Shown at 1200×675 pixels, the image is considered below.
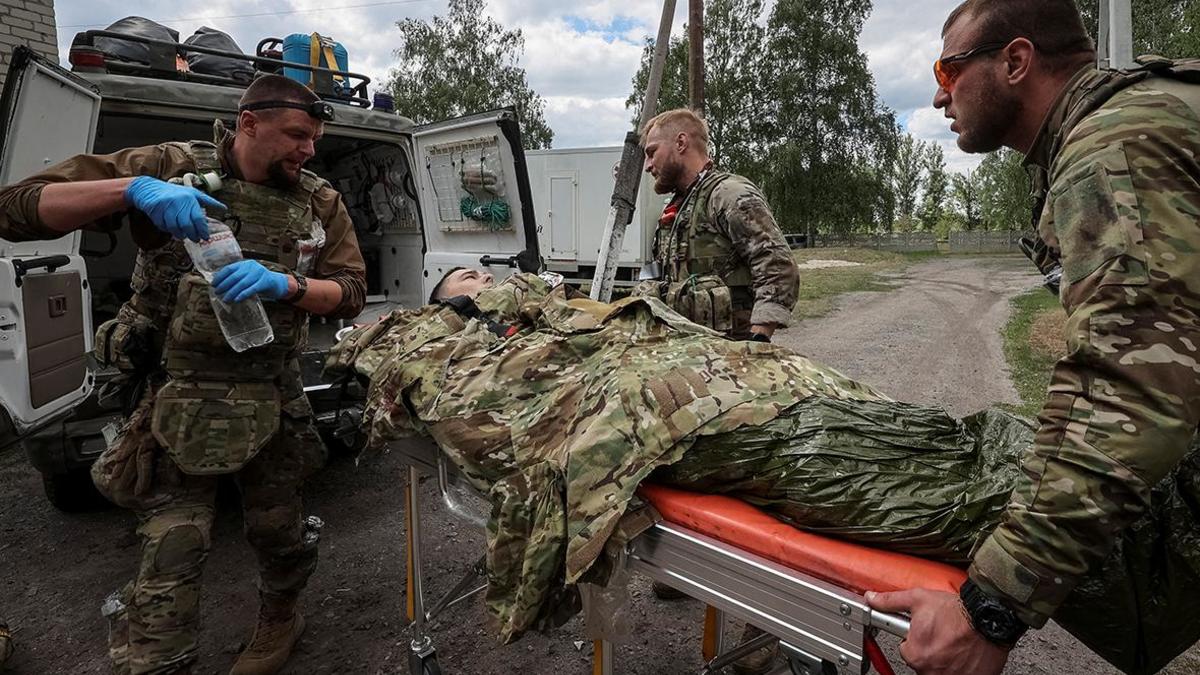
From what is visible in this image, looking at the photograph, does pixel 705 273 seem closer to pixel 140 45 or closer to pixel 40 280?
pixel 40 280

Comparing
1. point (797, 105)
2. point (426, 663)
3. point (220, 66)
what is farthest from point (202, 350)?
point (797, 105)

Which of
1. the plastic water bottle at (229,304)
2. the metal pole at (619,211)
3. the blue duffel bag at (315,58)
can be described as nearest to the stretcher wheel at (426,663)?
the plastic water bottle at (229,304)

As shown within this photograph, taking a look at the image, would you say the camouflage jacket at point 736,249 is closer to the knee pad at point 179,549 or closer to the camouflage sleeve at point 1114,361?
the camouflage sleeve at point 1114,361

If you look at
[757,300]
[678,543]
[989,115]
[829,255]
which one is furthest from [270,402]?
[829,255]

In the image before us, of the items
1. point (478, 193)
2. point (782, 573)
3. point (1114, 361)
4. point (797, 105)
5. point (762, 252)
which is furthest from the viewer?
point (797, 105)

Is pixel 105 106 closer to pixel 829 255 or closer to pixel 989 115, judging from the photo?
pixel 989 115

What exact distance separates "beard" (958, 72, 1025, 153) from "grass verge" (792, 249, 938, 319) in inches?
321

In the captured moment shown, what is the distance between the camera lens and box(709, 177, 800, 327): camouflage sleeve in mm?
2822

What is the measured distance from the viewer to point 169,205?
1882 millimetres

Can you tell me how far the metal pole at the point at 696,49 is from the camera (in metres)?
8.98

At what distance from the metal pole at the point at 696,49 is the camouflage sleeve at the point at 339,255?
23.5 ft

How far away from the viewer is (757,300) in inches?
113

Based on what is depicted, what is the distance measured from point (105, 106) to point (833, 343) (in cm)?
760

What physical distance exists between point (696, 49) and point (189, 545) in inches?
353
